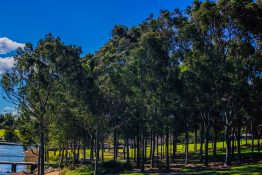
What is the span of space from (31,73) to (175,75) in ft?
63.0

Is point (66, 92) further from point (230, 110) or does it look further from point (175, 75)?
point (230, 110)

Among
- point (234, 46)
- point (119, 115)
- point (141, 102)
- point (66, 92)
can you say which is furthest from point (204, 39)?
point (66, 92)

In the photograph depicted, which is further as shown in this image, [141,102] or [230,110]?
[230,110]

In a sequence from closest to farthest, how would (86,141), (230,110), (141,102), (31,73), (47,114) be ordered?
(31,73)
(47,114)
(141,102)
(230,110)
(86,141)

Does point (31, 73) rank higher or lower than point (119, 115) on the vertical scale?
higher

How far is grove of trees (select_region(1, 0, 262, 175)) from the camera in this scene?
48.0 m

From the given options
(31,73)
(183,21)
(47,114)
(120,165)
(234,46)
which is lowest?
(120,165)

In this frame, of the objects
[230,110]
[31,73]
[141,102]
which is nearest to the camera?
[31,73]

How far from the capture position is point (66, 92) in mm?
50250

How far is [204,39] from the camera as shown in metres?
54.2

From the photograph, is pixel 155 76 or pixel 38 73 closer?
pixel 38 73

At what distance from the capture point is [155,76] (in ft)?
175

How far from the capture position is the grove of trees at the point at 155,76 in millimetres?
48000

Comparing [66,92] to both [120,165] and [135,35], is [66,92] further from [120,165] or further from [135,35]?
[135,35]
